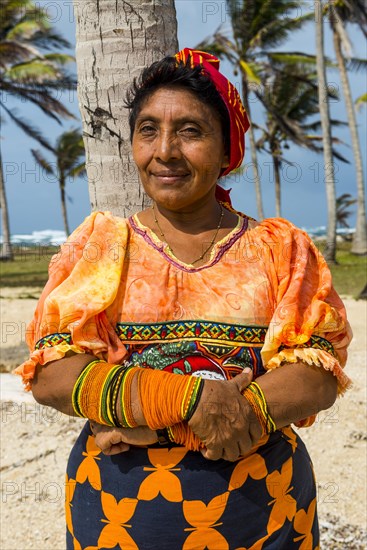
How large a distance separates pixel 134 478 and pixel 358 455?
291 cm

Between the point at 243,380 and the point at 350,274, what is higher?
the point at 243,380

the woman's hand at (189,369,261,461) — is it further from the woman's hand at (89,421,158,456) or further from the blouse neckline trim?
the blouse neckline trim

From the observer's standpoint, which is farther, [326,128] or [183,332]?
[326,128]

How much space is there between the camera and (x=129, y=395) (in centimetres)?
153

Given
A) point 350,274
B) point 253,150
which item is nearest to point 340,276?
point 350,274

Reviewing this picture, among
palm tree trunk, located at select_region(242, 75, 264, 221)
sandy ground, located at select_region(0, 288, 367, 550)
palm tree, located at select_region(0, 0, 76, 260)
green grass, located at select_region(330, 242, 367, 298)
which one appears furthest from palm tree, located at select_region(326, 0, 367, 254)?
sandy ground, located at select_region(0, 288, 367, 550)

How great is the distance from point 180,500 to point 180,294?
1.89 feet

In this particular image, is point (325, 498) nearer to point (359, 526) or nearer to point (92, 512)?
point (359, 526)

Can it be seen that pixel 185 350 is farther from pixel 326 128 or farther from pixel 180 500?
pixel 326 128

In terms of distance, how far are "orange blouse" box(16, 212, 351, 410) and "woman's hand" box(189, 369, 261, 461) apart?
0.18 m

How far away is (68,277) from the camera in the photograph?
5.42 ft

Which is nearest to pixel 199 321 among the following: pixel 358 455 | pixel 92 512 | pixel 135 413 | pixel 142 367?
pixel 142 367

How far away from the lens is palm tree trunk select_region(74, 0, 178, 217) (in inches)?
94.3

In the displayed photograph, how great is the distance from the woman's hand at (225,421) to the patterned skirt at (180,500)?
12cm
